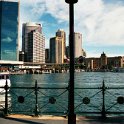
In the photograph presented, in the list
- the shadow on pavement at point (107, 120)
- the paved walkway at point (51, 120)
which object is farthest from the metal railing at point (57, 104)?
the paved walkway at point (51, 120)

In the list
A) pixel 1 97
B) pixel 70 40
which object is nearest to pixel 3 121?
pixel 70 40

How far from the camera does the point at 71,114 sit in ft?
31.7

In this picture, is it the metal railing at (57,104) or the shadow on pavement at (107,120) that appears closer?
the shadow on pavement at (107,120)

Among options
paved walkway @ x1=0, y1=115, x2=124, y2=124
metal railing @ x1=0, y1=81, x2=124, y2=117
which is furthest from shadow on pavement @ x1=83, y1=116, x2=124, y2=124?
metal railing @ x1=0, y1=81, x2=124, y2=117

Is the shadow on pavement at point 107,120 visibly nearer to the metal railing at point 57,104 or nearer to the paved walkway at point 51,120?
the paved walkway at point 51,120

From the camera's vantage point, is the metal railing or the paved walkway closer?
the paved walkway

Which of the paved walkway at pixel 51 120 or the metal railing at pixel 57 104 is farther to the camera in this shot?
the metal railing at pixel 57 104

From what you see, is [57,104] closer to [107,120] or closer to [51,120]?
[51,120]

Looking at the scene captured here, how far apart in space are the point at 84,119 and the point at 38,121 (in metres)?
1.88

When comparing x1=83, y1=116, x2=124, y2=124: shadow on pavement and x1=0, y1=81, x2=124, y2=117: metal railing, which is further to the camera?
x1=0, y1=81, x2=124, y2=117: metal railing

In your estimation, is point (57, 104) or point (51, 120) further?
point (57, 104)

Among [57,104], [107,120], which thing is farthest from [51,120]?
[57,104]

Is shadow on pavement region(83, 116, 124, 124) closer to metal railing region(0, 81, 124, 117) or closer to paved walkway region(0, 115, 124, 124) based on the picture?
paved walkway region(0, 115, 124, 124)

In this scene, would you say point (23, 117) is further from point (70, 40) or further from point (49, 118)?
point (70, 40)
